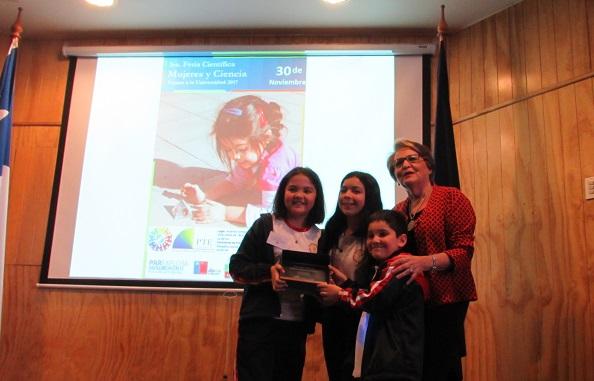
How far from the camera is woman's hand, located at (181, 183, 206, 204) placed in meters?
3.34

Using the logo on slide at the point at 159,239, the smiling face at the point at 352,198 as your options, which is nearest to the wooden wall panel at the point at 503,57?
the smiling face at the point at 352,198

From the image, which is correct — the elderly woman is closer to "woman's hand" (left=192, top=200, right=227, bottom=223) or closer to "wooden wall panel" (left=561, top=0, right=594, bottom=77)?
"wooden wall panel" (left=561, top=0, right=594, bottom=77)

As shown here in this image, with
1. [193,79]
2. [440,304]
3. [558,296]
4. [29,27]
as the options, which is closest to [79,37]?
[29,27]

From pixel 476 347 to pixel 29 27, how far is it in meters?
3.62

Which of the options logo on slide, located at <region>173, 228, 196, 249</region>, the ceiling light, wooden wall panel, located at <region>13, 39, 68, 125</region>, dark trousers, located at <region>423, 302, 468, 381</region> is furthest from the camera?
wooden wall panel, located at <region>13, 39, 68, 125</region>

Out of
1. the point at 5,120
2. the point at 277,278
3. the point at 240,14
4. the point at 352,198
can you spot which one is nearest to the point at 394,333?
the point at 277,278

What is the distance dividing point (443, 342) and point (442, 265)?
0.25 metres

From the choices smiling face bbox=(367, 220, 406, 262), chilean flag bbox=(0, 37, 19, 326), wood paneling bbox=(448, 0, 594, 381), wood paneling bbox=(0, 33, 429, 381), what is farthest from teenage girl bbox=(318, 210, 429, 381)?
chilean flag bbox=(0, 37, 19, 326)

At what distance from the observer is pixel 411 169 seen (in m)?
1.89

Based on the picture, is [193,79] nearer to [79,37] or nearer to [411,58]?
[79,37]

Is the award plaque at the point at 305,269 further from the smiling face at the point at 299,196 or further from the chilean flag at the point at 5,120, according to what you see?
the chilean flag at the point at 5,120

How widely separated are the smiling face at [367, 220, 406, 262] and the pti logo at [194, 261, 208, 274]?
169 centimetres

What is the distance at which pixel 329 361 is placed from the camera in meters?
1.87

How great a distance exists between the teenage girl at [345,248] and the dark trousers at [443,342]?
252 mm
